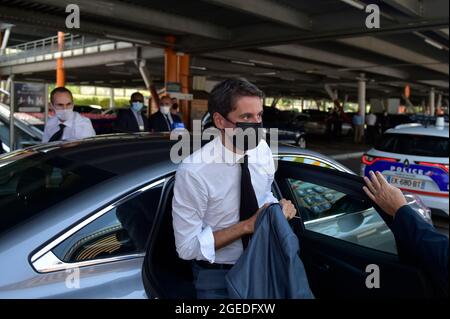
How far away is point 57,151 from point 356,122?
72.4 feet

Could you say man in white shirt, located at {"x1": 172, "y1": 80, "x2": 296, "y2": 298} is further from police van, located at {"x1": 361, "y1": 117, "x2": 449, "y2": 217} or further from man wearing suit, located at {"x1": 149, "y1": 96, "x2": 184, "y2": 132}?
man wearing suit, located at {"x1": 149, "y1": 96, "x2": 184, "y2": 132}

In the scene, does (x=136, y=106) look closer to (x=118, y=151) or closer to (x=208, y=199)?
(x=118, y=151)

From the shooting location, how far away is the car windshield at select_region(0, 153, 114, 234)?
73.9 inches

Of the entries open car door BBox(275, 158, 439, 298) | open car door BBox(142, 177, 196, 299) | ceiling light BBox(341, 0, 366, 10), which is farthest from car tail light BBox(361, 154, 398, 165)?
open car door BBox(142, 177, 196, 299)

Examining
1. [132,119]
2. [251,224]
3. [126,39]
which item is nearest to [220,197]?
[251,224]

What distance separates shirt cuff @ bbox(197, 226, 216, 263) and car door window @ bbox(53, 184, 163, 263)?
0.99 feet

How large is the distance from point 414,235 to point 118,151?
4.71 feet

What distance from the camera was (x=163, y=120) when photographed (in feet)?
25.3

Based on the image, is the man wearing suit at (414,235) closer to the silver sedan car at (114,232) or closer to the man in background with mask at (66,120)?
the silver sedan car at (114,232)

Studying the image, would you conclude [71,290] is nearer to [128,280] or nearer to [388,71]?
[128,280]

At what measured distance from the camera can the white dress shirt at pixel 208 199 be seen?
1.76 meters

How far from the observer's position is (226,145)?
188 cm

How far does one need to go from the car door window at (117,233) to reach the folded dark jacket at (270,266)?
456 mm

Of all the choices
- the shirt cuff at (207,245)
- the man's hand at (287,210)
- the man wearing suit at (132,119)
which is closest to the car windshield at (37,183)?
the shirt cuff at (207,245)
